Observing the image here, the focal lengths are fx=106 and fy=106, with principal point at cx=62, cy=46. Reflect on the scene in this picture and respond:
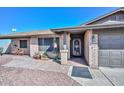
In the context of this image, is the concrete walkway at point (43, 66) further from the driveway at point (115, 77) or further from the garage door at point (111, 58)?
the garage door at point (111, 58)

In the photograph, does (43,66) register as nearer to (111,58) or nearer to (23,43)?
(111,58)

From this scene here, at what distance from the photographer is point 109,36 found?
7059mm

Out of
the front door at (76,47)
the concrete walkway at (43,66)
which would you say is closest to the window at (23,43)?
the concrete walkway at (43,66)

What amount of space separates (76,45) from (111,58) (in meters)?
5.31

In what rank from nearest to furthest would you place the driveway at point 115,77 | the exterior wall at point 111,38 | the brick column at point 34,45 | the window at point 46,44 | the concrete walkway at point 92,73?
the driveway at point 115,77, the concrete walkway at point 92,73, the exterior wall at point 111,38, the window at point 46,44, the brick column at point 34,45

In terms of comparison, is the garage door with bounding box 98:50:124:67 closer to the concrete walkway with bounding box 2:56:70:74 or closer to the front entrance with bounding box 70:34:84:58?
the concrete walkway with bounding box 2:56:70:74

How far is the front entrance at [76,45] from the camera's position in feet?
38.8

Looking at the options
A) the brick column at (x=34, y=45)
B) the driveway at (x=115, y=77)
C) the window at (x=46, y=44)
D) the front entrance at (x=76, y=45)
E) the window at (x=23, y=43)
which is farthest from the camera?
the window at (x=23, y=43)

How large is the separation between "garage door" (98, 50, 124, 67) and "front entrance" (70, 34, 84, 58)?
15.5 ft

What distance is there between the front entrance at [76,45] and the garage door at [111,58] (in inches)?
186

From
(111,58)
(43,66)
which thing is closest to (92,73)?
(111,58)
